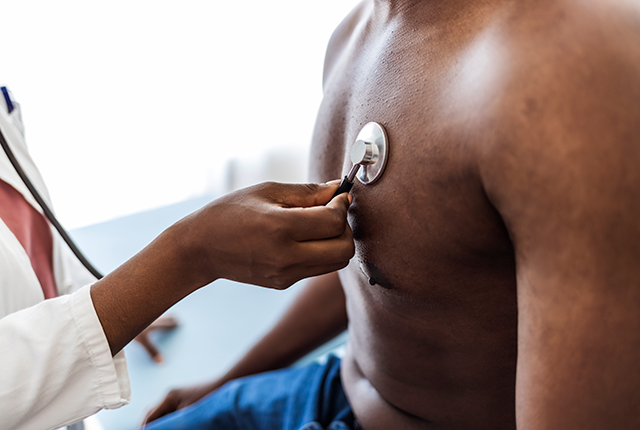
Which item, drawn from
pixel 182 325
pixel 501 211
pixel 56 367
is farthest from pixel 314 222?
pixel 182 325

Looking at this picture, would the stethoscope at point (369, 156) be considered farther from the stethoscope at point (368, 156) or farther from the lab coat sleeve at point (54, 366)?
the lab coat sleeve at point (54, 366)

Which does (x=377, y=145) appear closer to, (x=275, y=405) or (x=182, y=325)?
(x=275, y=405)

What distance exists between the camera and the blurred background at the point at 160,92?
1.62 metres

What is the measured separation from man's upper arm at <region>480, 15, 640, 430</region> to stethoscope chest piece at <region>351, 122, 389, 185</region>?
0.15 m

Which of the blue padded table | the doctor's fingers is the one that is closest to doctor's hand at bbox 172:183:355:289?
the doctor's fingers

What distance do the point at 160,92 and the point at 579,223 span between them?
1749 millimetres

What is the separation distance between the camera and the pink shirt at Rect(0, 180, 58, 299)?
80 centimetres

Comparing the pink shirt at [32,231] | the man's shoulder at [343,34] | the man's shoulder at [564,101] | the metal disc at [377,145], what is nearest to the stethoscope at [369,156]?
the metal disc at [377,145]

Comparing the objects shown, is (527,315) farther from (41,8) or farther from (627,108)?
(41,8)

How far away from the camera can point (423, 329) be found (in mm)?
653

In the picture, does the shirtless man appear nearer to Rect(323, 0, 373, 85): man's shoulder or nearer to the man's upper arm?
the man's upper arm

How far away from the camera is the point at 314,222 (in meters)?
0.54

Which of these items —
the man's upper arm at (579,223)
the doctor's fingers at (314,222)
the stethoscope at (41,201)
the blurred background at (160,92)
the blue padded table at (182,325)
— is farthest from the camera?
the blurred background at (160,92)

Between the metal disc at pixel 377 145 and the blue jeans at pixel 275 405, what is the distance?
42 cm
